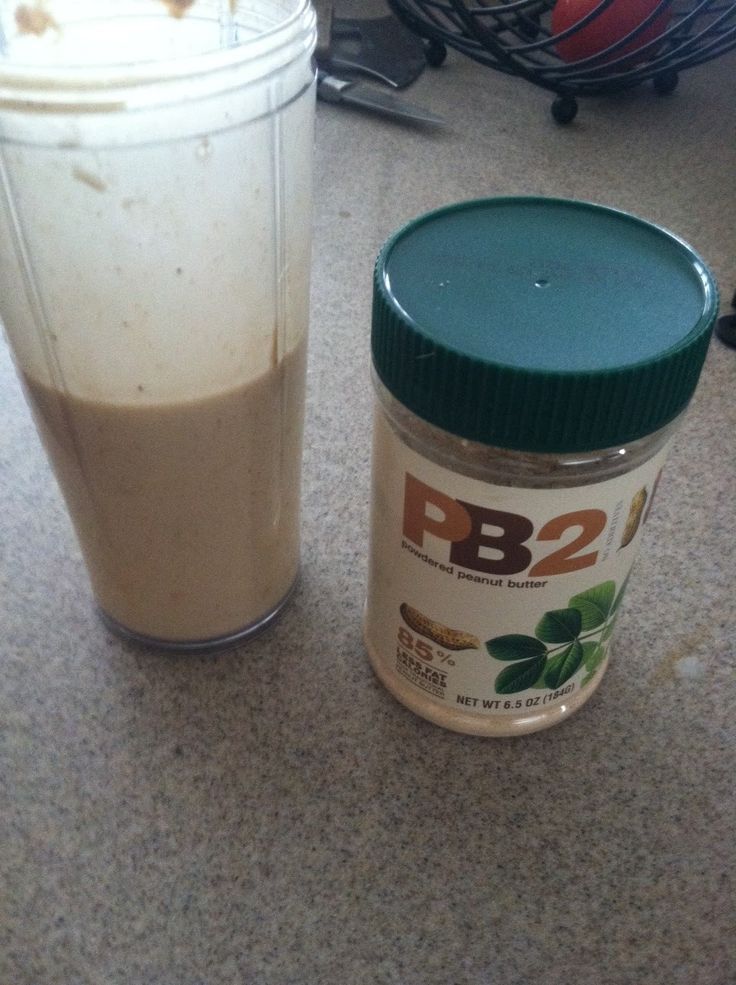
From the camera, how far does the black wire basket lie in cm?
78

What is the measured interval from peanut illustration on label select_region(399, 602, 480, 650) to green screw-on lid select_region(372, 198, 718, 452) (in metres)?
0.10

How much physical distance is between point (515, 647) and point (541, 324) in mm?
132

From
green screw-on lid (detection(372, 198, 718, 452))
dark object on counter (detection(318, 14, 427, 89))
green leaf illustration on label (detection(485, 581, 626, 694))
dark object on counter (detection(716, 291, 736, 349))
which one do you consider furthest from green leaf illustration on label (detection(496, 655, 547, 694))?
dark object on counter (detection(318, 14, 427, 89))

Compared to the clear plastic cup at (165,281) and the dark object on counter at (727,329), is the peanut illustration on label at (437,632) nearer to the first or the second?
the clear plastic cup at (165,281)

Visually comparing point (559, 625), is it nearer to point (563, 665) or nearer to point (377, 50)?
point (563, 665)

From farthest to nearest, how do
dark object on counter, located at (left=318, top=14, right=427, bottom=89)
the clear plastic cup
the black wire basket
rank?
dark object on counter, located at (left=318, top=14, right=427, bottom=89)
the black wire basket
the clear plastic cup

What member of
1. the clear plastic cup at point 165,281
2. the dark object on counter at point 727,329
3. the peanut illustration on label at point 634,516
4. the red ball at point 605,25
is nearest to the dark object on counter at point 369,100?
the red ball at point 605,25

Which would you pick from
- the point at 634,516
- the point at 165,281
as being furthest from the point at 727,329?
the point at 165,281

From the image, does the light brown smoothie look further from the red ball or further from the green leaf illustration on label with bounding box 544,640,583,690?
the red ball

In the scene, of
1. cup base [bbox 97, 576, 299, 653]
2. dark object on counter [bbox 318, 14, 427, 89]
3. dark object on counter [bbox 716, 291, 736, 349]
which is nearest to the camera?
cup base [bbox 97, 576, 299, 653]

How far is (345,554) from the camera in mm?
501

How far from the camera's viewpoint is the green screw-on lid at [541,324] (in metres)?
0.30

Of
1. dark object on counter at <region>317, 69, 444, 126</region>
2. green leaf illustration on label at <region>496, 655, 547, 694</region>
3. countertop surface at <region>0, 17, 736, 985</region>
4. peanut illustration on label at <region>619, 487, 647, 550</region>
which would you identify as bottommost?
countertop surface at <region>0, 17, 736, 985</region>

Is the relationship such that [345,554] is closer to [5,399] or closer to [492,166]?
[5,399]
